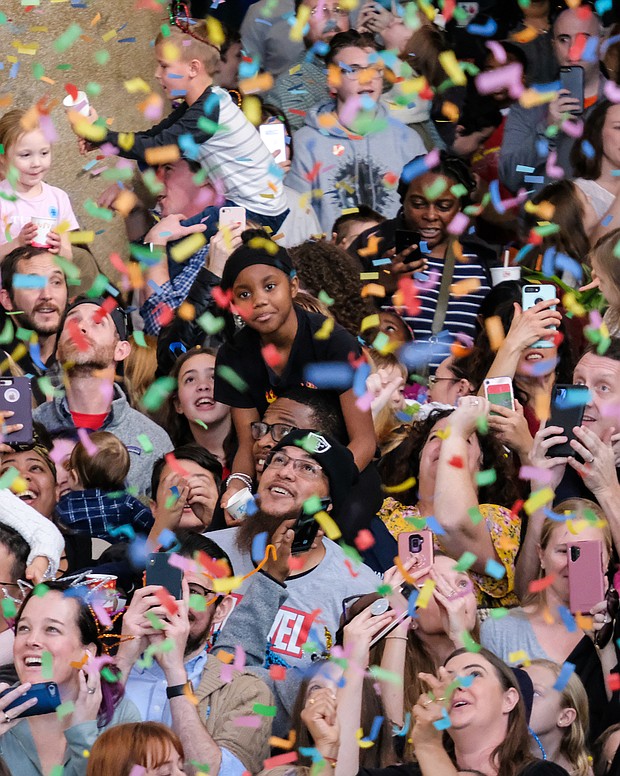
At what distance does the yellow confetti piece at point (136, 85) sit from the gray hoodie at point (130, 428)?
1.90 m

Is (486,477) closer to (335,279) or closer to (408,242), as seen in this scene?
(335,279)

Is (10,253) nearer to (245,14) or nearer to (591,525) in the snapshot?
(245,14)

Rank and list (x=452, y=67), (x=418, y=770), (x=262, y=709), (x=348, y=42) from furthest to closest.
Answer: (x=452, y=67), (x=348, y=42), (x=262, y=709), (x=418, y=770)

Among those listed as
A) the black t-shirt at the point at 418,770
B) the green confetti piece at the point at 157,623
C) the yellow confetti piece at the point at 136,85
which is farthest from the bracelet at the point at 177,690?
the yellow confetti piece at the point at 136,85

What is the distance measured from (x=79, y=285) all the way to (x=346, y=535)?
2054mm

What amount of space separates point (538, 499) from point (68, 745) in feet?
5.50

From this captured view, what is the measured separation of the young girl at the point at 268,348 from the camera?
6473mm

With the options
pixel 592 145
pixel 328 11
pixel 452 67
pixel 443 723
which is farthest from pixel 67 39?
pixel 443 723

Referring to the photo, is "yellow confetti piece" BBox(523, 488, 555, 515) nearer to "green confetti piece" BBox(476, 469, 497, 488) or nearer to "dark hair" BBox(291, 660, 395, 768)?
"green confetti piece" BBox(476, 469, 497, 488)

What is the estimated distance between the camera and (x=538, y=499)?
601 centimetres

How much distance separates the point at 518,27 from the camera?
28.0 feet

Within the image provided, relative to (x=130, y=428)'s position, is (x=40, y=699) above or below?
above

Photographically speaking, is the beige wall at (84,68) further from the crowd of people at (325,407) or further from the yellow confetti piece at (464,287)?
the yellow confetti piece at (464,287)

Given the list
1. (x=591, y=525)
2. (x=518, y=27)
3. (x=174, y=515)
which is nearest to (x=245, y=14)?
(x=518, y=27)
